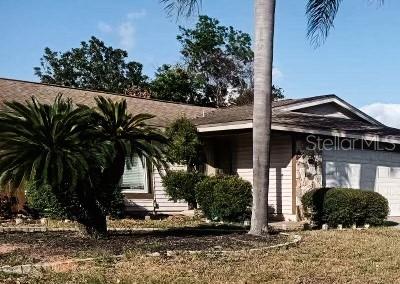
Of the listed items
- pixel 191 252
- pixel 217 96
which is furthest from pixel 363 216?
pixel 217 96

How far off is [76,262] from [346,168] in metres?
12.6

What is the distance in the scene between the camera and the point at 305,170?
17656 millimetres

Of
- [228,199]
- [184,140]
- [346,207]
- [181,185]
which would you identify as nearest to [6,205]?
[181,185]

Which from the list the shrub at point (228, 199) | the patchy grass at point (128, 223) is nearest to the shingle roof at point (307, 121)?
the shrub at point (228, 199)

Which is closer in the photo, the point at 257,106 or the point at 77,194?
the point at 77,194

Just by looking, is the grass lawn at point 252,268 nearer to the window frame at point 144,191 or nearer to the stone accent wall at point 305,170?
the stone accent wall at point 305,170

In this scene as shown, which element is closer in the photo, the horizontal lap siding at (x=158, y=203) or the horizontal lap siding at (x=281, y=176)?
the horizontal lap siding at (x=281, y=176)

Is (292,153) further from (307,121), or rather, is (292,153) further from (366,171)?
(366,171)

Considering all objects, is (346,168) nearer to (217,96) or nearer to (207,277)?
(207,277)

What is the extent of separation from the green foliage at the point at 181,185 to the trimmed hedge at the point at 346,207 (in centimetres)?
389

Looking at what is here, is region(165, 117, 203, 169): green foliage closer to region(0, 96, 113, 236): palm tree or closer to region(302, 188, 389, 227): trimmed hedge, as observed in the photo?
region(302, 188, 389, 227): trimmed hedge

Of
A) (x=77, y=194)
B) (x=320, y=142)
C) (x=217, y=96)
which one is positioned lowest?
(x=77, y=194)

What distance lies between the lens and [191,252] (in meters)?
9.13

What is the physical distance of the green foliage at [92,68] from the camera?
50.5m
